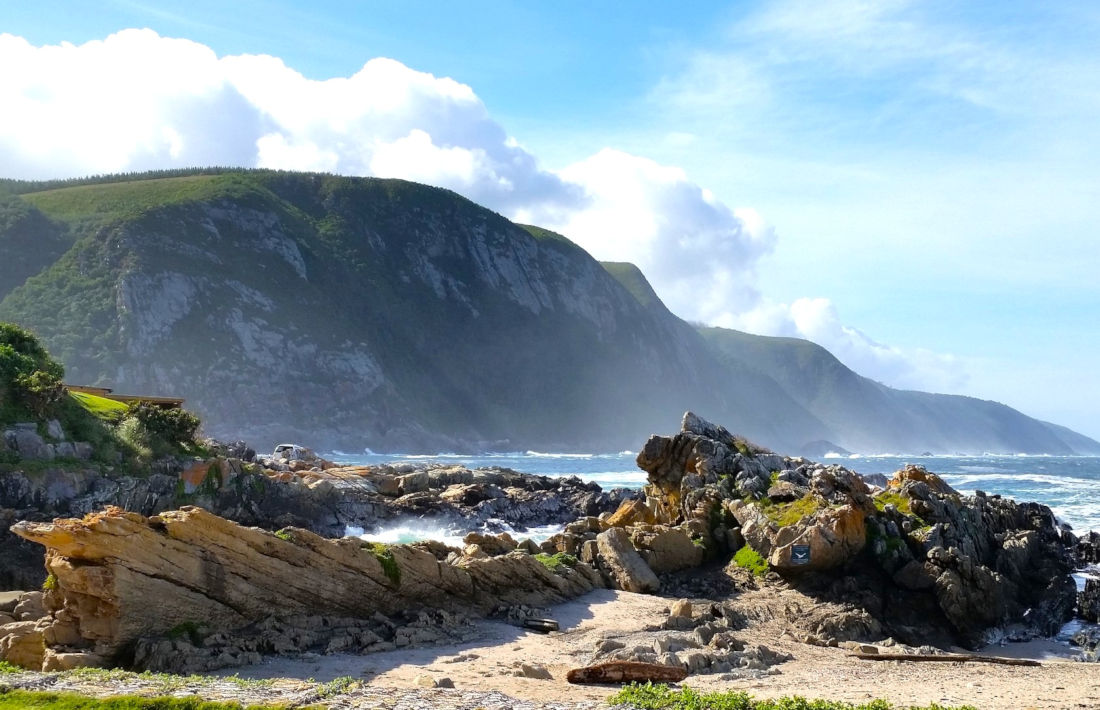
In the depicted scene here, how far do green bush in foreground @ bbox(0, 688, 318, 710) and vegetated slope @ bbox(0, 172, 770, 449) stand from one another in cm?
9290

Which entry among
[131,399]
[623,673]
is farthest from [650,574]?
[131,399]

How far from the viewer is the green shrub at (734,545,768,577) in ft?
78.9

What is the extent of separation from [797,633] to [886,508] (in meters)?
6.54

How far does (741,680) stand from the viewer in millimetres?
14562

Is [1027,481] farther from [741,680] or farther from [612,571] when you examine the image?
[741,680]

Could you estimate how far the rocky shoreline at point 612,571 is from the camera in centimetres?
1483

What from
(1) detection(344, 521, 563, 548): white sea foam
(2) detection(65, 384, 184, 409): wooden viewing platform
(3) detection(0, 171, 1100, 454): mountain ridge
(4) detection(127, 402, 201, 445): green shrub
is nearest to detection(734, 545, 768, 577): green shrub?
(1) detection(344, 521, 563, 548): white sea foam

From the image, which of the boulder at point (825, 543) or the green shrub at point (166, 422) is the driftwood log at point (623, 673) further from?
the green shrub at point (166, 422)

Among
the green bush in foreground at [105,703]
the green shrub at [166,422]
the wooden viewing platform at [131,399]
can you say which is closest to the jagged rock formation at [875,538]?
the green bush in foreground at [105,703]

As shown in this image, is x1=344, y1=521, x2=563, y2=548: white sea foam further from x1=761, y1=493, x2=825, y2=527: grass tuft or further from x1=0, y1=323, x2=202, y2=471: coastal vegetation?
x1=761, y1=493, x2=825, y2=527: grass tuft

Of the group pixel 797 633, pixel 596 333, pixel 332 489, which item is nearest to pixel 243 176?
pixel 596 333

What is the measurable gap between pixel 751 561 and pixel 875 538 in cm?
334

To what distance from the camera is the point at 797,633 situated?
19969 mm

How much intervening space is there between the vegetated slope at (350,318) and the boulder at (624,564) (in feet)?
274
